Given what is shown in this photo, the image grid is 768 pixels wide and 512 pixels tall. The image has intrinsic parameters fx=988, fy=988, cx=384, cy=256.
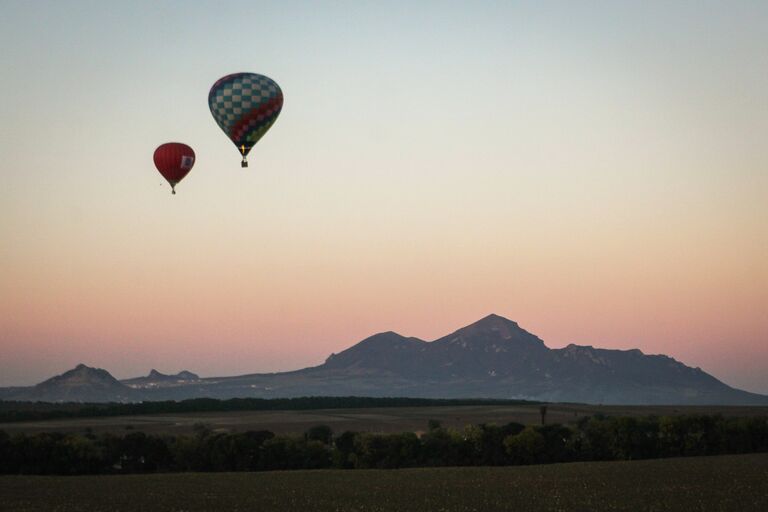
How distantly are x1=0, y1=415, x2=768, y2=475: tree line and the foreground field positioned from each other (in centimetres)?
1478

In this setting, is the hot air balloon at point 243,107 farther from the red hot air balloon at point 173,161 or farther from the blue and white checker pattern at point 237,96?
the red hot air balloon at point 173,161

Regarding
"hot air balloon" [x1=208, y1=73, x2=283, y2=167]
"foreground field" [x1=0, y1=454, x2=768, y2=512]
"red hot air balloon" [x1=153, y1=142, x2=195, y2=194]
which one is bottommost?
"foreground field" [x1=0, y1=454, x2=768, y2=512]

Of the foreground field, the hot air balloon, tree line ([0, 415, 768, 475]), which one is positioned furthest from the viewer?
tree line ([0, 415, 768, 475])

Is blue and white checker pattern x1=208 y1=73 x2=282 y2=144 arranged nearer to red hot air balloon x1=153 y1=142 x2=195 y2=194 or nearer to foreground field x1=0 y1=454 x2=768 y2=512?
red hot air balloon x1=153 y1=142 x2=195 y2=194

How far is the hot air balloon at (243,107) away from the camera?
87.6 meters

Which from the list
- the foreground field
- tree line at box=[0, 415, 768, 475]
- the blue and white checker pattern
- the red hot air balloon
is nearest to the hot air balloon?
the blue and white checker pattern

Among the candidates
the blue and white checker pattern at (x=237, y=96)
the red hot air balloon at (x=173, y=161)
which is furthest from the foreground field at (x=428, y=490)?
the blue and white checker pattern at (x=237, y=96)

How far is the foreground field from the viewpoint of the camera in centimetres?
5525

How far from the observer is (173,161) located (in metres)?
90.9

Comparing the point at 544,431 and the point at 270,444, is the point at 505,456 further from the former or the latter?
the point at 270,444

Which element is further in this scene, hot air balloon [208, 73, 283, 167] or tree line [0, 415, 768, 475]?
tree line [0, 415, 768, 475]

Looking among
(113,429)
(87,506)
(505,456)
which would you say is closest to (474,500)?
(87,506)

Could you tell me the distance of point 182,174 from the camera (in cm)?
9150

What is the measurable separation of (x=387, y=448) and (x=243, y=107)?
37.9 meters
